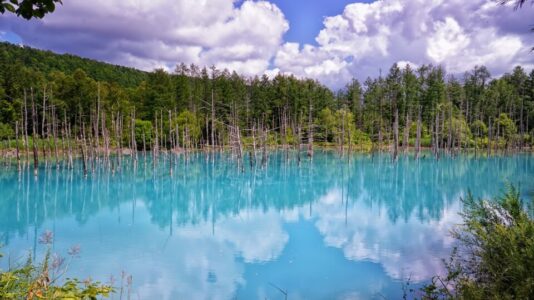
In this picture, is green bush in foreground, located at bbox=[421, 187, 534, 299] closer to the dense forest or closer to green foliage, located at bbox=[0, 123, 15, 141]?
the dense forest

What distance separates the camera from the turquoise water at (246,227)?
37.4 feet

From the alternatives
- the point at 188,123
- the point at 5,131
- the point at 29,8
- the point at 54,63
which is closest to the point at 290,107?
the point at 188,123

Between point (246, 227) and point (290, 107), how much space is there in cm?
5016

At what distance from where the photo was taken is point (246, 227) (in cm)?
1772

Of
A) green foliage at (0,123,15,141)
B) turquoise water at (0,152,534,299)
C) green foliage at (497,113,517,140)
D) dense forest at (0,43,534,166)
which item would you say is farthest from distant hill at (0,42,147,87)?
green foliage at (497,113,517,140)

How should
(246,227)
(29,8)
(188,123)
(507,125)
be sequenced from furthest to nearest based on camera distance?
(507,125)
(188,123)
(246,227)
(29,8)

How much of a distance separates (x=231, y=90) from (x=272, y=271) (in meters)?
54.4

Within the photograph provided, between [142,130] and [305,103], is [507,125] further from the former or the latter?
[142,130]

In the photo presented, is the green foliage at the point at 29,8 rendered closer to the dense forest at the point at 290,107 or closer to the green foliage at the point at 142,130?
the dense forest at the point at 290,107

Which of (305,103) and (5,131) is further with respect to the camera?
(305,103)

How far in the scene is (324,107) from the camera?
6994 cm

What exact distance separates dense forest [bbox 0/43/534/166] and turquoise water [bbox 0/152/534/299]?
17459 millimetres

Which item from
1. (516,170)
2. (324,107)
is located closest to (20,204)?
(516,170)

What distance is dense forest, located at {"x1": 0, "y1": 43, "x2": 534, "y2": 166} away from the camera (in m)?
51.0
